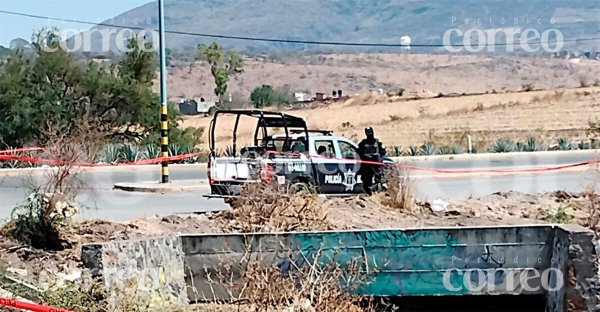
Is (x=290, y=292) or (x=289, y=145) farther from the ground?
(x=289, y=145)

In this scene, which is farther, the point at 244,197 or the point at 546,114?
the point at 546,114

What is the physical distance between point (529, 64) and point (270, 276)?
160 meters

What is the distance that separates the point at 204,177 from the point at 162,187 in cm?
411

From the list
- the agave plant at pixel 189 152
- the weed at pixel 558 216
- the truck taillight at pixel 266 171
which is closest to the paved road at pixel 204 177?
the weed at pixel 558 216

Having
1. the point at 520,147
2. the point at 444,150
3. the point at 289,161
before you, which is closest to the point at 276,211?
the point at 289,161

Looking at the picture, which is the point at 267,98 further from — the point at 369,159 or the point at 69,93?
the point at 369,159

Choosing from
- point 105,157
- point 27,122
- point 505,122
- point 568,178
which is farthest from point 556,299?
point 505,122

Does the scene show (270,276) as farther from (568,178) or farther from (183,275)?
(568,178)

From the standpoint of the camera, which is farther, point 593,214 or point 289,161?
point 289,161

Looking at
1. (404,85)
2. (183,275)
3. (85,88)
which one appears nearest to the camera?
(183,275)

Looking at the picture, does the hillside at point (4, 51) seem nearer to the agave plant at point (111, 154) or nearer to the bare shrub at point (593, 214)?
the agave plant at point (111, 154)

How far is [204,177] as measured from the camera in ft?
95.0

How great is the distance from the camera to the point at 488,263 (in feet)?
39.2

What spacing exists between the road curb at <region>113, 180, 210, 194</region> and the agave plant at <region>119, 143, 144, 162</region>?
622 centimetres
